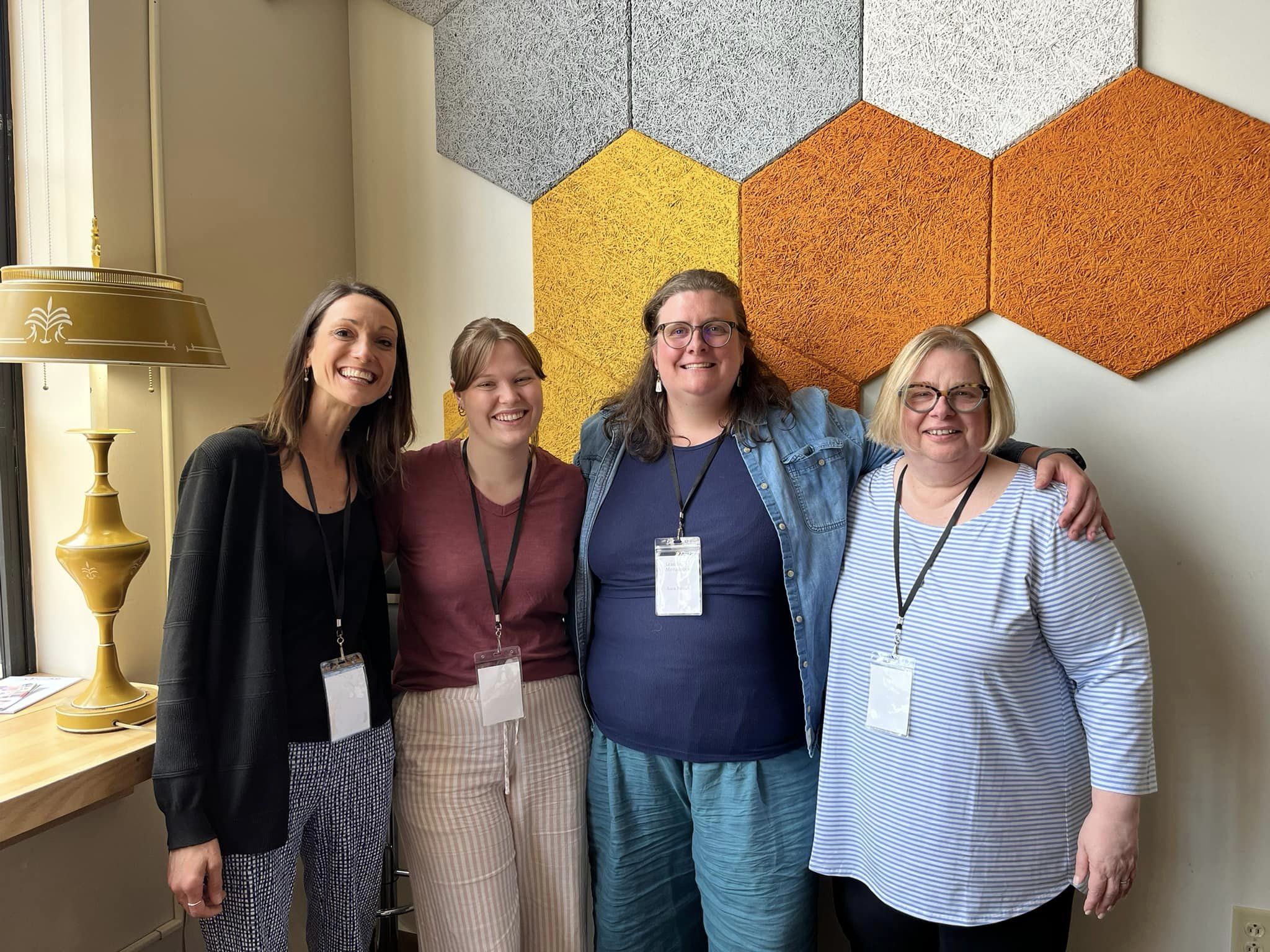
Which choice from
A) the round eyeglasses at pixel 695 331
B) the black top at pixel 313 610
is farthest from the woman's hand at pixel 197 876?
the round eyeglasses at pixel 695 331

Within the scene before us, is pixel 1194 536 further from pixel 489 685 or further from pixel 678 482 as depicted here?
pixel 489 685

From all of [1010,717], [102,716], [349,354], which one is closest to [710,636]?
[1010,717]

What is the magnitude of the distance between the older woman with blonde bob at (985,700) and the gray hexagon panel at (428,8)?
6.02 ft

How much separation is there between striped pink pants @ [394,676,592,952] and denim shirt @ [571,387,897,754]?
18 cm

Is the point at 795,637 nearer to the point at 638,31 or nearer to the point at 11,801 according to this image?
the point at 11,801

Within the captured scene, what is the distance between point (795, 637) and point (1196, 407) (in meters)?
1.01

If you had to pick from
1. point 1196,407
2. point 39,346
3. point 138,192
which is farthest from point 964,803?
point 138,192

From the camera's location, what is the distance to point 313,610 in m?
1.58

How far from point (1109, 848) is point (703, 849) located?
74cm

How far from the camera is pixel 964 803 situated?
57.0 inches

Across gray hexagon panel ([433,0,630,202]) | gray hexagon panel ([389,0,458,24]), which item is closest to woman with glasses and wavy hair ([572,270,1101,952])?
gray hexagon panel ([433,0,630,202])

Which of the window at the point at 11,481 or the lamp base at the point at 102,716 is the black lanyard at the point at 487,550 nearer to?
the lamp base at the point at 102,716

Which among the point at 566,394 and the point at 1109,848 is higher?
the point at 566,394

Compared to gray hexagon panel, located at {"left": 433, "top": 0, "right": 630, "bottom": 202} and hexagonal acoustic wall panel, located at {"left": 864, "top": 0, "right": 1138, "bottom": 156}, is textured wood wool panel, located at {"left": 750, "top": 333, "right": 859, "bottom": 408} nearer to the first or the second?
hexagonal acoustic wall panel, located at {"left": 864, "top": 0, "right": 1138, "bottom": 156}
